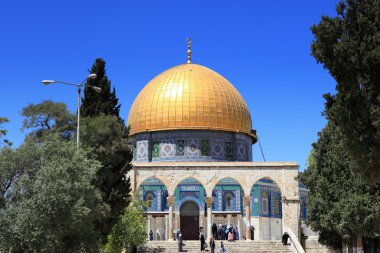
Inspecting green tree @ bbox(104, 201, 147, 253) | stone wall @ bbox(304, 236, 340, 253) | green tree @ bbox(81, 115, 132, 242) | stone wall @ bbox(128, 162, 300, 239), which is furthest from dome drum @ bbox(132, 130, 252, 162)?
green tree @ bbox(81, 115, 132, 242)

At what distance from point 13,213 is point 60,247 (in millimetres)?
1887

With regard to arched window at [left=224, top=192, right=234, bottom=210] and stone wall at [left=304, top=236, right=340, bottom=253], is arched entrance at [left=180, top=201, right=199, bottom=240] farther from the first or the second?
stone wall at [left=304, top=236, right=340, bottom=253]

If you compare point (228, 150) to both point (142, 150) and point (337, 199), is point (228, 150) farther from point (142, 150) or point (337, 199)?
point (337, 199)

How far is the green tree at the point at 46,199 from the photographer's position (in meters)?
15.6

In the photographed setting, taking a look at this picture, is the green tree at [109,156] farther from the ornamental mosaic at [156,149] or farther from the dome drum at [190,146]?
the ornamental mosaic at [156,149]

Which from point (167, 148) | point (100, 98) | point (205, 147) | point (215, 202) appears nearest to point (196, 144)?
point (205, 147)

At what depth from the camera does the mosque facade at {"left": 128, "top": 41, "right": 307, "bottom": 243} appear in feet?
133

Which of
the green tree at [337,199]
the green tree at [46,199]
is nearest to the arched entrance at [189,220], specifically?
the green tree at [337,199]

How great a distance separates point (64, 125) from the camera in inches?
876

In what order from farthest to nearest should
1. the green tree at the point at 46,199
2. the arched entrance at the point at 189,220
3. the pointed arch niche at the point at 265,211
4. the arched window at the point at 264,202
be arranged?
the arched window at the point at 264,202 < the pointed arch niche at the point at 265,211 < the arched entrance at the point at 189,220 < the green tree at the point at 46,199

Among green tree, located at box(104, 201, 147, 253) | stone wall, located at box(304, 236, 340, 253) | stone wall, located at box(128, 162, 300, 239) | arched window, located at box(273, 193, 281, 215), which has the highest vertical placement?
stone wall, located at box(128, 162, 300, 239)

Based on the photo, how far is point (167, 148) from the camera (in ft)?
135

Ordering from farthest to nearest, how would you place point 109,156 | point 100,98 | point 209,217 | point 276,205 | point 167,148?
point 276,205
point 167,148
point 209,217
point 100,98
point 109,156

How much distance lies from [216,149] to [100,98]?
1844cm
